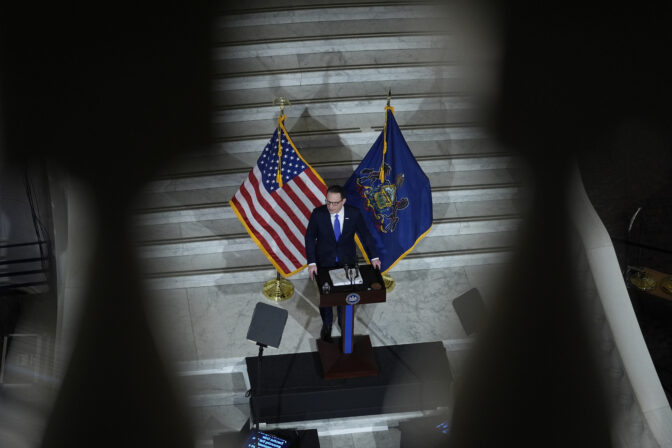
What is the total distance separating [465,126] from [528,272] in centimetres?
248

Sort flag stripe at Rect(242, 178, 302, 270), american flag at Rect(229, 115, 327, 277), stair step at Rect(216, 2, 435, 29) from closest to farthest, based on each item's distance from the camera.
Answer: american flag at Rect(229, 115, 327, 277), flag stripe at Rect(242, 178, 302, 270), stair step at Rect(216, 2, 435, 29)

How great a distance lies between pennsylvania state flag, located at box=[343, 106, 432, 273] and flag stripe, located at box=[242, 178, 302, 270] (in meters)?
0.94

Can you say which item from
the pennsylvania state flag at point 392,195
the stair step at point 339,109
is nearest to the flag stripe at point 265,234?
the pennsylvania state flag at point 392,195

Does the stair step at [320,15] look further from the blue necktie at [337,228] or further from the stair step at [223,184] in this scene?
the blue necktie at [337,228]

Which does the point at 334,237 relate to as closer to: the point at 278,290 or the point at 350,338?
the point at 350,338

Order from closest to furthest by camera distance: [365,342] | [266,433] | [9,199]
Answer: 1. [266,433]
2. [365,342]
3. [9,199]


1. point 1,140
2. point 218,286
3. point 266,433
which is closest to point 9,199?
point 1,140

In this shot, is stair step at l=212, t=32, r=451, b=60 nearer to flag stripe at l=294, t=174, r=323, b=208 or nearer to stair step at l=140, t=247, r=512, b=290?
flag stripe at l=294, t=174, r=323, b=208

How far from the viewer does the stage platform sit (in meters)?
8.70

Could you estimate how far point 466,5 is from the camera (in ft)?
40.4

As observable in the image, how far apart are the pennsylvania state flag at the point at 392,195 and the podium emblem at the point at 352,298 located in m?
1.50

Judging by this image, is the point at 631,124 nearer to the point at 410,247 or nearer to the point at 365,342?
the point at 410,247

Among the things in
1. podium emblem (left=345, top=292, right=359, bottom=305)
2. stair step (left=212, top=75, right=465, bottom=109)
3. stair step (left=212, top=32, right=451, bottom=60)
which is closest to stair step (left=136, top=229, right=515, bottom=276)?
stair step (left=212, top=75, right=465, bottom=109)

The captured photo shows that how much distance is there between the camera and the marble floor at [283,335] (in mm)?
8961
